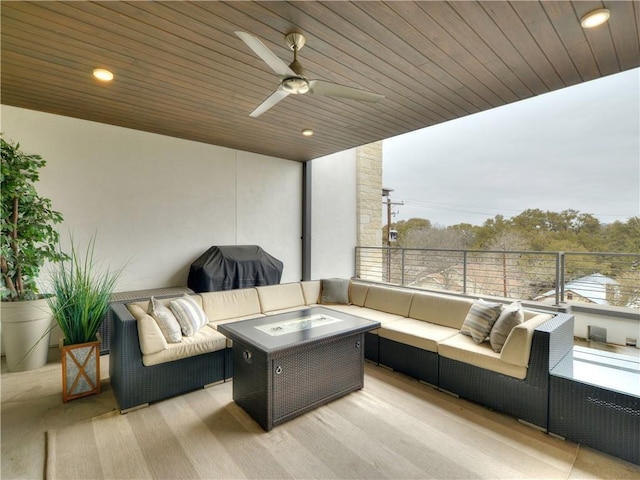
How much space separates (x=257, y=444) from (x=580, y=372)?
2.41m

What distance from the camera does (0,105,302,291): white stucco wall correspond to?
357 centimetres

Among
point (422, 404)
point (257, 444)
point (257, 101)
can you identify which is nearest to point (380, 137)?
point (257, 101)

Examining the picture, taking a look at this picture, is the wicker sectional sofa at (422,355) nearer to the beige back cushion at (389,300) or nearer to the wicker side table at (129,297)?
the beige back cushion at (389,300)

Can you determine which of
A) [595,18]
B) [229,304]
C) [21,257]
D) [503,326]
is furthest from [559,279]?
[21,257]

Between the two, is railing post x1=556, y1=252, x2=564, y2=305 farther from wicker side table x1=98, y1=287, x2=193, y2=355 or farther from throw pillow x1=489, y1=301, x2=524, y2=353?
wicker side table x1=98, y1=287, x2=193, y2=355

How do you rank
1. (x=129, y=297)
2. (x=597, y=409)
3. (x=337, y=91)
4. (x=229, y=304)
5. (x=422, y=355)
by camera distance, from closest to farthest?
(x=597, y=409) → (x=337, y=91) → (x=422, y=355) → (x=229, y=304) → (x=129, y=297)

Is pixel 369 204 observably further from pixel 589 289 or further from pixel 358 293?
pixel 589 289

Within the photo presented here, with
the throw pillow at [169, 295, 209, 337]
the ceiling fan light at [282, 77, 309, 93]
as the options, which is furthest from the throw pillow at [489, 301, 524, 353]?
the throw pillow at [169, 295, 209, 337]

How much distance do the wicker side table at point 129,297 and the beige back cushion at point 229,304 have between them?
70 cm

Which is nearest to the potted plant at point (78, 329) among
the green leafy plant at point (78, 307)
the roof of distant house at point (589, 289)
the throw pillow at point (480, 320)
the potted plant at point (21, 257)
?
the green leafy plant at point (78, 307)

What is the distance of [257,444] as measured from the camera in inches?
76.6

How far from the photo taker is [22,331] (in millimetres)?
2994

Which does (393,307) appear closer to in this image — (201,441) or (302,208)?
(201,441)

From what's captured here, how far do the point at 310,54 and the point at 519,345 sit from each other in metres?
2.72
